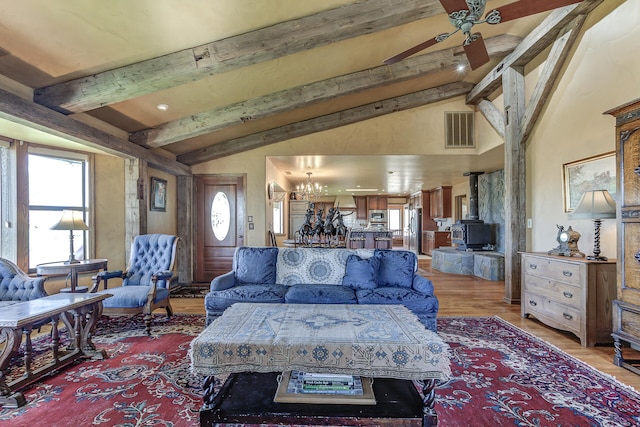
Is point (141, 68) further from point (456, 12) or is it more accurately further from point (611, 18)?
point (611, 18)

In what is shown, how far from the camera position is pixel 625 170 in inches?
96.7

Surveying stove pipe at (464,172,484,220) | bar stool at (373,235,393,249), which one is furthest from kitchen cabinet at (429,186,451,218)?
bar stool at (373,235,393,249)

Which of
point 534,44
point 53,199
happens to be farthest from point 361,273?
point 53,199

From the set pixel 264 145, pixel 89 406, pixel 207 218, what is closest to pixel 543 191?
pixel 264 145

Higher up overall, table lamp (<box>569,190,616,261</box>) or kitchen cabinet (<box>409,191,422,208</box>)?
kitchen cabinet (<box>409,191,422,208</box>)

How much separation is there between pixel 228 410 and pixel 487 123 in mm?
5785

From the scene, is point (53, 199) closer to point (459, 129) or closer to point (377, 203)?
point (459, 129)

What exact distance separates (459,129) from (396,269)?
3569 mm

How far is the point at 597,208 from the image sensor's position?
2.91 metres

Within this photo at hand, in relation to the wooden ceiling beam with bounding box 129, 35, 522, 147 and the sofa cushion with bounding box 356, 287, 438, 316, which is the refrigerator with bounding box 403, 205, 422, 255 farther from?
the sofa cushion with bounding box 356, 287, 438, 316

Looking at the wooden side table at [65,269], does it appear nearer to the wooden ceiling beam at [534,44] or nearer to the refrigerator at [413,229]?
the wooden ceiling beam at [534,44]

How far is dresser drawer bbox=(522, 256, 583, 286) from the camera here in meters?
3.06

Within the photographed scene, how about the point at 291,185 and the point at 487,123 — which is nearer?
the point at 487,123

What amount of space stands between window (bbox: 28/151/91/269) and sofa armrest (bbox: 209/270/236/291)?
91.4 inches
